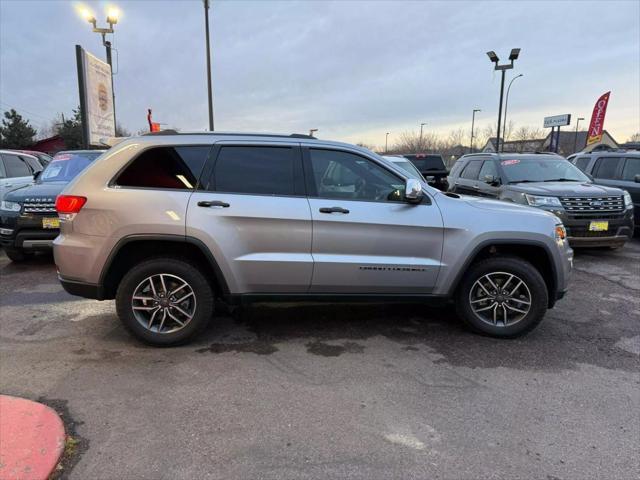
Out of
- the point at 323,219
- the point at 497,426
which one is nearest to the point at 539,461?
the point at 497,426

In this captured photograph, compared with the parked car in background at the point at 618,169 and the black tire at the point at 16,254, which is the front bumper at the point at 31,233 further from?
the parked car in background at the point at 618,169

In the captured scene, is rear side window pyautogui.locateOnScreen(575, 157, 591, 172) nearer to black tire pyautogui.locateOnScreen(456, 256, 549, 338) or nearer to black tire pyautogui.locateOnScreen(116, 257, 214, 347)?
black tire pyautogui.locateOnScreen(456, 256, 549, 338)

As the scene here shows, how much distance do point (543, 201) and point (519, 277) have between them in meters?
3.94

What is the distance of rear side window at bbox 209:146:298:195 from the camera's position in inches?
159

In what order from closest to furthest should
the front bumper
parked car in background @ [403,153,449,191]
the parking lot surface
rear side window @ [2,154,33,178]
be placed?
the parking lot surface → the front bumper → rear side window @ [2,154,33,178] → parked car in background @ [403,153,449,191]

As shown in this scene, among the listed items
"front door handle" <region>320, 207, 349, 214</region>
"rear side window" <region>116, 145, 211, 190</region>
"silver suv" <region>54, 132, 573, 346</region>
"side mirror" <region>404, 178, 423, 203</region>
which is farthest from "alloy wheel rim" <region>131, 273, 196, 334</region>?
"side mirror" <region>404, 178, 423, 203</region>

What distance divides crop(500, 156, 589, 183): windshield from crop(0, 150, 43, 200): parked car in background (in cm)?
992

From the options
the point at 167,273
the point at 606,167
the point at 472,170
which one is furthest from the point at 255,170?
the point at 606,167

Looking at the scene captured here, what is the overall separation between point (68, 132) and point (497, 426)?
185 ft

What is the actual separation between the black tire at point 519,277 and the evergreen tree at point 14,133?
5724 cm

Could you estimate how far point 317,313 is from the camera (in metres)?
5.08

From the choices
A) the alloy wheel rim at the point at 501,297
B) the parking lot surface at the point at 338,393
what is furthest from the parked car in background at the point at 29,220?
the alloy wheel rim at the point at 501,297

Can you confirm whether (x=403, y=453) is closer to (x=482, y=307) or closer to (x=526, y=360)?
(x=526, y=360)

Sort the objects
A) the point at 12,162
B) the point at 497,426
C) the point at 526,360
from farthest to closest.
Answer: the point at 12,162
the point at 526,360
the point at 497,426
